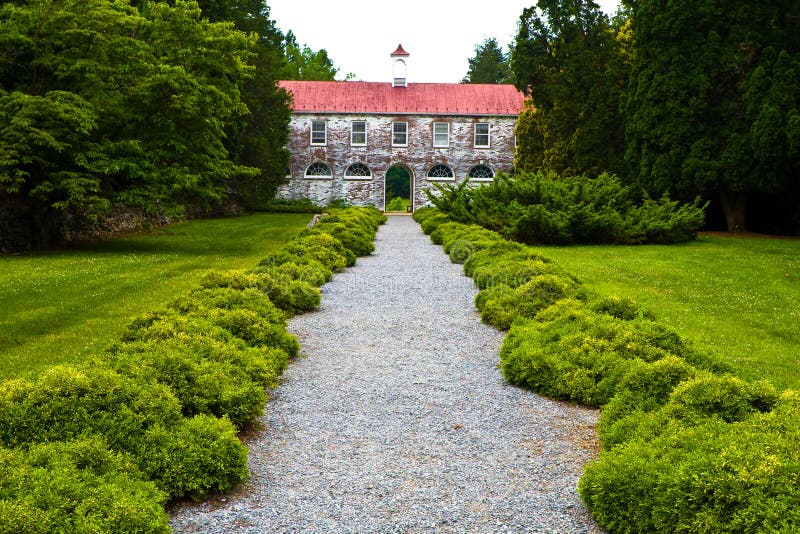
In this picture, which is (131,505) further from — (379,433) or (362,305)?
(362,305)

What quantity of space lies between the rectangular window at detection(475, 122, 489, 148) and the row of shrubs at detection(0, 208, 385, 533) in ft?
118

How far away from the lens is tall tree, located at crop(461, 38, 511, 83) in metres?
69.4

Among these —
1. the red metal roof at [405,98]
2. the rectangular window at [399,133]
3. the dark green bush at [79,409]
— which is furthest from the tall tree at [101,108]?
the rectangular window at [399,133]

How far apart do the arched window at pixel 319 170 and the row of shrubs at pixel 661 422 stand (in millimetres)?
34425

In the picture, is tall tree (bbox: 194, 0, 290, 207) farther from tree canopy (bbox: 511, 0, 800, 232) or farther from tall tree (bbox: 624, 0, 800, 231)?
tall tree (bbox: 624, 0, 800, 231)

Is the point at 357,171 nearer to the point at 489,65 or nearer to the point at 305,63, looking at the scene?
the point at 305,63

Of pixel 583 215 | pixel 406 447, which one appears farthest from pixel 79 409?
pixel 583 215

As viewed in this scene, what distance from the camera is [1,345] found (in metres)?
7.64

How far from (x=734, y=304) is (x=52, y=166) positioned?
1328 cm

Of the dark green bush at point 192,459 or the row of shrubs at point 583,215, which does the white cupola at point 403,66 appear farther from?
the dark green bush at point 192,459

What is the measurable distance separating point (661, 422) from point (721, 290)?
763 centimetres

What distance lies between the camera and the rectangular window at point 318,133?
41406 mm

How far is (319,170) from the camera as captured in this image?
137 feet

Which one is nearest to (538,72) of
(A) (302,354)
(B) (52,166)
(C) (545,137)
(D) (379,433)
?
(C) (545,137)
